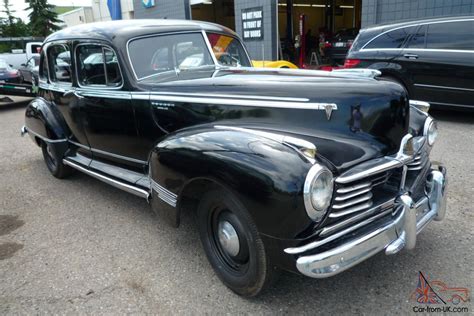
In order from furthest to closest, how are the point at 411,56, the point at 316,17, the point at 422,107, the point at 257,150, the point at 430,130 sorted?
the point at 316,17 → the point at 411,56 → the point at 422,107 → the point at 430,130 → the point at 257,150

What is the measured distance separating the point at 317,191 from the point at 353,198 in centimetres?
32

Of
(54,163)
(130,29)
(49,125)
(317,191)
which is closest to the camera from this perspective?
(317,191)

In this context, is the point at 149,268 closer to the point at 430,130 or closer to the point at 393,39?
the point at 430,130

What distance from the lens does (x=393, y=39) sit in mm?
7215

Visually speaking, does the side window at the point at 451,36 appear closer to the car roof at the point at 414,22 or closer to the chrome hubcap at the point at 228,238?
the car roof at the point at 414,22

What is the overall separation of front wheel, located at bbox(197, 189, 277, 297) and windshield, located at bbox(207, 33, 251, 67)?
76.6 inches

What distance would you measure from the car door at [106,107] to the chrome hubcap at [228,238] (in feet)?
4.44

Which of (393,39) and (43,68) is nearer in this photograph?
(43,68)

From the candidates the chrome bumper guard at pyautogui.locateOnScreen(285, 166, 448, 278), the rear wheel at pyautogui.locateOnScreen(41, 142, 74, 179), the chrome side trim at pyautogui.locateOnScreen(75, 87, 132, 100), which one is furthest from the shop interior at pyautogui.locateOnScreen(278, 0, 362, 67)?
the chrome bumper guard at pyautogui.locateOnScreen(285, 166, 448, 278)

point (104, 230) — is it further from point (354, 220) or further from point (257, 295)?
point (354, 220)

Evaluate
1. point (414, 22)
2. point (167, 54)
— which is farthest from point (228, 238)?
point (414, 22)

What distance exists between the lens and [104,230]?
12.1 feet

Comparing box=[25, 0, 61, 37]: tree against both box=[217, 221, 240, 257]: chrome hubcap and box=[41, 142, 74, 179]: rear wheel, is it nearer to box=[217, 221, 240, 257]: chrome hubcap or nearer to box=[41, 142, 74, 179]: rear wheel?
box=[41, 142, 74, 179]: rear wheel

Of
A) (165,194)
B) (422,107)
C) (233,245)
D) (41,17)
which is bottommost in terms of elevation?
(233,245)
